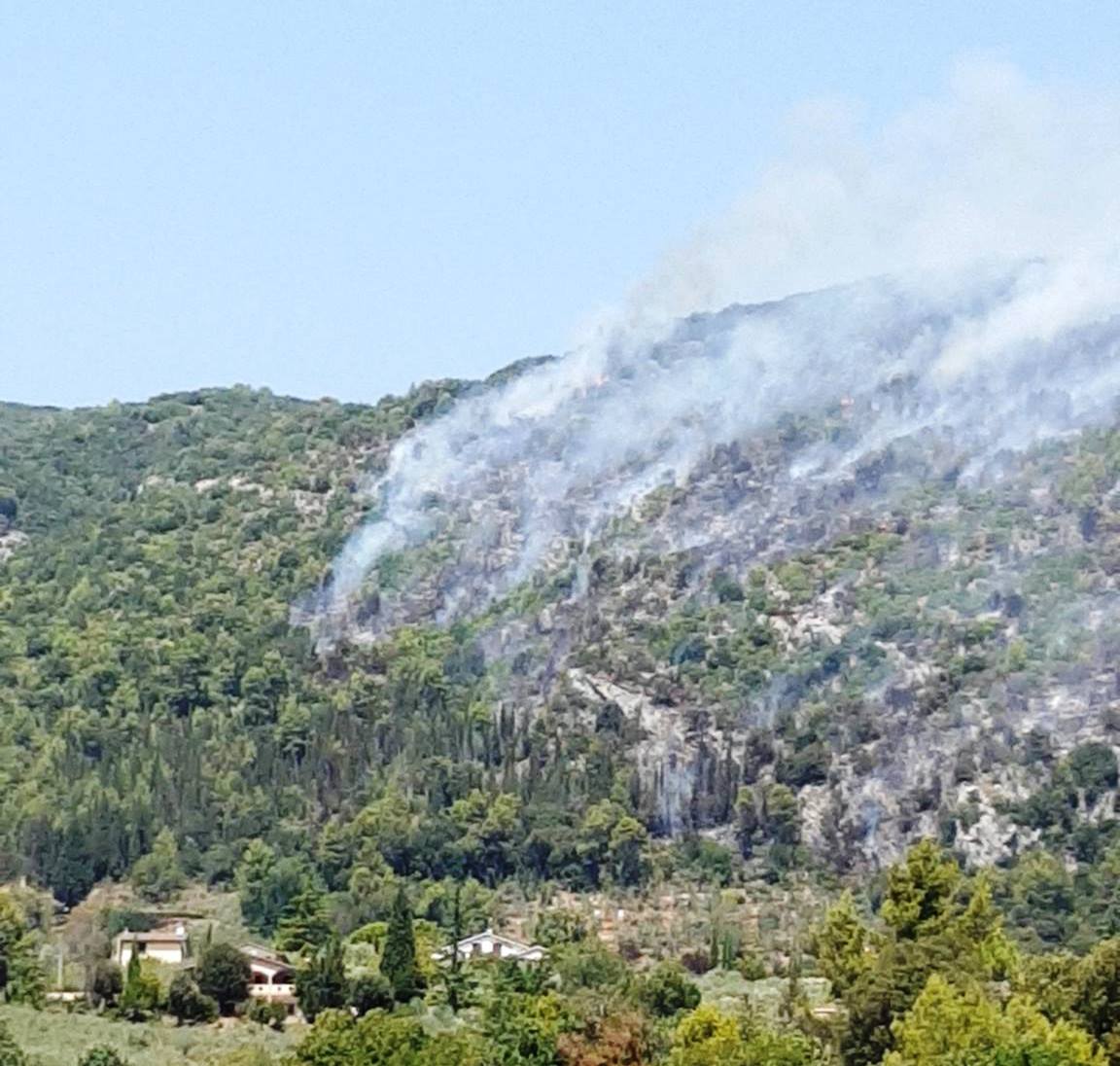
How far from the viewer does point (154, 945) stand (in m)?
121

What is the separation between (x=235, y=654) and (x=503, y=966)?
208ft

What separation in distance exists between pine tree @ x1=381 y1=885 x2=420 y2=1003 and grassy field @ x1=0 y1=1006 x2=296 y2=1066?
5614 millimetres

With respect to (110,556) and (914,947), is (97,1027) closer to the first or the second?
(914,947)

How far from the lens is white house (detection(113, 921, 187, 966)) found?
118562 millimetres

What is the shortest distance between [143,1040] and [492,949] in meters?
29.3

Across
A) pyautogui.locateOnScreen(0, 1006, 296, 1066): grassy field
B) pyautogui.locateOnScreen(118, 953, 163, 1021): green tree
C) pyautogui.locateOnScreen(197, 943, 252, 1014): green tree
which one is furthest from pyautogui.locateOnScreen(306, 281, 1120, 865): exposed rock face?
pyautogui.locateOnScreen(0, 1006, 296, 1066): grassy field

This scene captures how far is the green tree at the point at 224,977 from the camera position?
342ft

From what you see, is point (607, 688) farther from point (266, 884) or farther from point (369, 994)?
point (369, 994)

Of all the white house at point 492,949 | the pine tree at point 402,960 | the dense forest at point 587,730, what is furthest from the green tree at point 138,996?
the white house at point 492,949

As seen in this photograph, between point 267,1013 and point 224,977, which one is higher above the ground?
point 224,977

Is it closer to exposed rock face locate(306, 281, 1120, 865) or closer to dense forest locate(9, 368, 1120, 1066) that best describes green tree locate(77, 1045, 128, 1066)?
dense forest locate(9, 368, 1120, 1066)

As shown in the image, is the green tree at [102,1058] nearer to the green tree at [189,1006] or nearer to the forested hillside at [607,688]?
the green tree at [189,1006]

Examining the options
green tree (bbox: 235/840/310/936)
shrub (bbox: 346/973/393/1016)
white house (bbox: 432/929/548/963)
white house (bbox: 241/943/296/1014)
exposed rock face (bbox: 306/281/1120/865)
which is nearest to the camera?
shrub (bbox: 346/973/393/1016)

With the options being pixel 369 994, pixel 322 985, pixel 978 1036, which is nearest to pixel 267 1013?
pixel 322 985
